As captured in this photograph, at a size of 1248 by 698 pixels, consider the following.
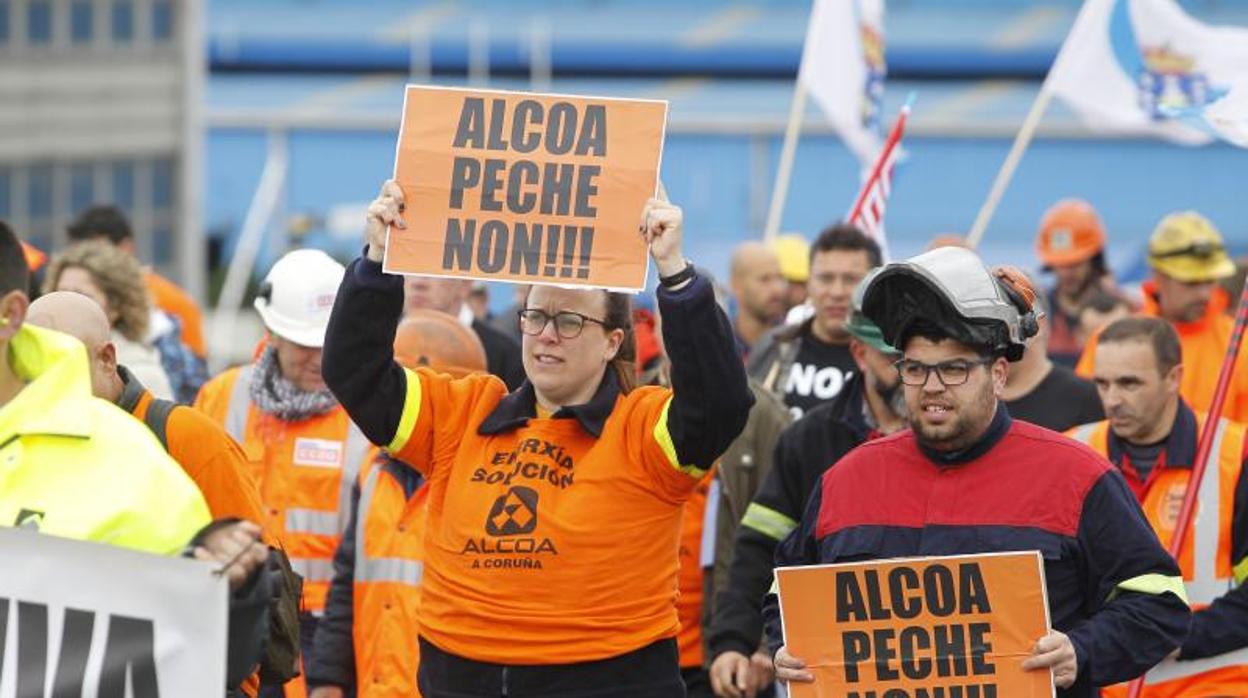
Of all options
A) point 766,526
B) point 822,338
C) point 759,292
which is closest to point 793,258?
point 759,292

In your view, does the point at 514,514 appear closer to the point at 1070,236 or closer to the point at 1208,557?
the point at 1208,557

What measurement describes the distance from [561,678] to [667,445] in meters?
0.59

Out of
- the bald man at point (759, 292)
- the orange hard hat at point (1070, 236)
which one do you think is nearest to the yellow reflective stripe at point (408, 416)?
the bald man at point (759, 292)

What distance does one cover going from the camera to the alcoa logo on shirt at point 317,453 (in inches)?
303

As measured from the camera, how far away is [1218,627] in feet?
21.5

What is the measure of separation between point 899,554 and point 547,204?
1.22 metres

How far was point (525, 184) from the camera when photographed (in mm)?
5965

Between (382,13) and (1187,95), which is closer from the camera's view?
(1187,95)

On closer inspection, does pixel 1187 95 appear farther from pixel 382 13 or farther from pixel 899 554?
pixel 382 13

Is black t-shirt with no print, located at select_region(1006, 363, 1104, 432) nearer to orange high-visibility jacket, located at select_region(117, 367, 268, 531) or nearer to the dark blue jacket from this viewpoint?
the dark blue jacket

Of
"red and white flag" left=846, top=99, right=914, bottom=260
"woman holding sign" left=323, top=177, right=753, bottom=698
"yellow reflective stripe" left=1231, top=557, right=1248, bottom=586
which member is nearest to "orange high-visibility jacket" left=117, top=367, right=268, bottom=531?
"woman holding sign" left=323, top=177, right=753, bottom=698

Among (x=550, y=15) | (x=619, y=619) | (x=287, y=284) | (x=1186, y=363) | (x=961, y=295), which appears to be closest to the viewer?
(x=961, y=295)

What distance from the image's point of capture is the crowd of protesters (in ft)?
15.2

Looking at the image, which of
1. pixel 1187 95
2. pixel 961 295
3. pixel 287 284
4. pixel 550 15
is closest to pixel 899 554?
pixel 961 295
